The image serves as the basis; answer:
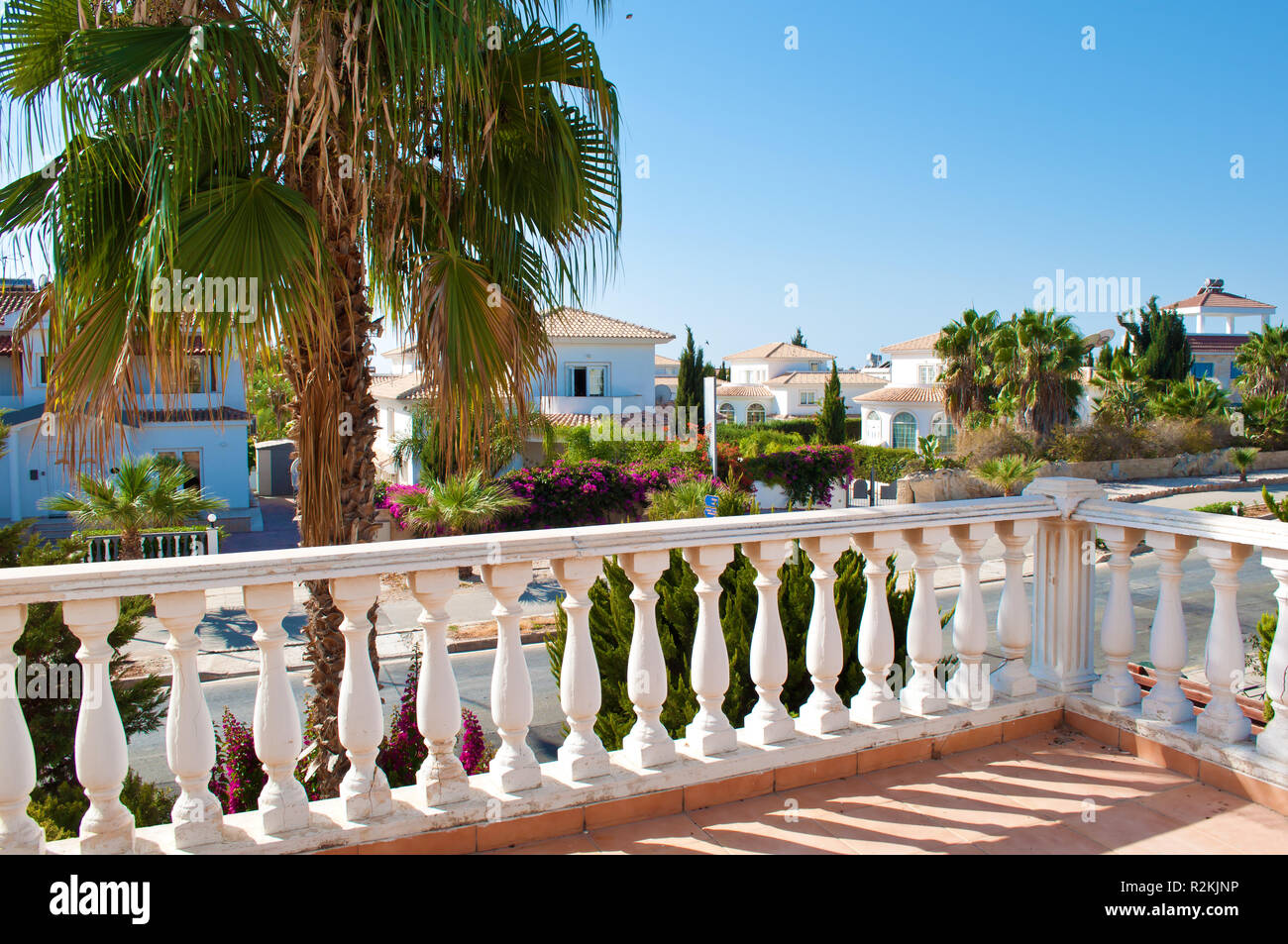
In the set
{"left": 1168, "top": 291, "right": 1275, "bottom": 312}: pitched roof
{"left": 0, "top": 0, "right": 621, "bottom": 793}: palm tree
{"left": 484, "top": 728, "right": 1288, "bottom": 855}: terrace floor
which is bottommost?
{"left": 484, "top": 728, "right": 1288, "bottom": 855}: terrace floor

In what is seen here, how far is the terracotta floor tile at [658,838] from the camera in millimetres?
2605

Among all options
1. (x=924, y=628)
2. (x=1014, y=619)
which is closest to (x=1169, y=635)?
(x=1014, y=619)

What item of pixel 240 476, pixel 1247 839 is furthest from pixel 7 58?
pixel 240 476

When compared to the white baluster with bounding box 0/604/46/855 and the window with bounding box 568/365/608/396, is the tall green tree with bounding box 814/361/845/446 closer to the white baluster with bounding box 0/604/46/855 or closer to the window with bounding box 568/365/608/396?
the window with bounding box 568/365/608/396

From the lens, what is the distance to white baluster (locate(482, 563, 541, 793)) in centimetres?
261

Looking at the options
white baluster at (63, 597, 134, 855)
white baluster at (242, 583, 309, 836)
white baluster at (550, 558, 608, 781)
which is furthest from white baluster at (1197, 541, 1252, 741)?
white baluster at (63, 597, 134, 855)

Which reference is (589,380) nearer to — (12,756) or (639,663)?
(639,663)

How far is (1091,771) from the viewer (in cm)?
320

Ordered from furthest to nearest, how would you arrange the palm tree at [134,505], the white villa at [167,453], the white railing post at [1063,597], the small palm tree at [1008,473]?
the small palm tree at [1008,473] < the white villa at [167,453] < the palm tree at [134,505] < the white railing post at [1063,597]

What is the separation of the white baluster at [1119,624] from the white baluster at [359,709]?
262 centimetres

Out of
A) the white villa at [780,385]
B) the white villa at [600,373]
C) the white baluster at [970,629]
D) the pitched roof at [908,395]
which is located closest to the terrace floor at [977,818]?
the white baluster at [970,629]

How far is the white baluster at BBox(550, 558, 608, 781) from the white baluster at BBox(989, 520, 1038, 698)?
1.72 metres

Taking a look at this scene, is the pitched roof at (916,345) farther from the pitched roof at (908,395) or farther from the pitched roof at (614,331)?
the pitched roof at (614,331)
